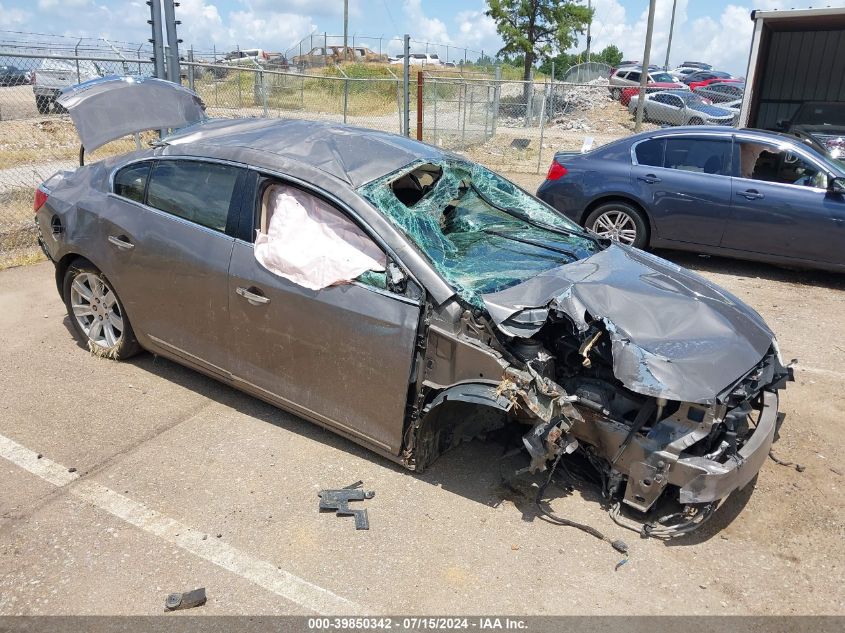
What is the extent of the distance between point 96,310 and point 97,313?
23mm

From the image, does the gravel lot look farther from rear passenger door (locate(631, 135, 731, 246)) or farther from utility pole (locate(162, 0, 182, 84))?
utility pole (locate(162, 0, 182, 84))

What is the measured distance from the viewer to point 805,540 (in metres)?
3.30

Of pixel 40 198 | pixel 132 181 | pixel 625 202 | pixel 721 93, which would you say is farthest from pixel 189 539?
pixel 721 93

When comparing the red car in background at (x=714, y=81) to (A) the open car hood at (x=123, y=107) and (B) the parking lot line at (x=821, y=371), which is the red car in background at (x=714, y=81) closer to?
(B) the parking lot line at (x=821, y=371)

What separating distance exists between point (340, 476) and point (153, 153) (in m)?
2.48

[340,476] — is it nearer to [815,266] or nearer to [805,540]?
[805,540]

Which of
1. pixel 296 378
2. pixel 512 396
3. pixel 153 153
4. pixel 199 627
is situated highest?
pixel 153 153

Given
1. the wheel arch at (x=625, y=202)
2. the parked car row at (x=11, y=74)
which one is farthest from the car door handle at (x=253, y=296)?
the parked car row at (x=11, y=74)

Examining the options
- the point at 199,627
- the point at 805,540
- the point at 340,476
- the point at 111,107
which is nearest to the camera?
the point at 199,627

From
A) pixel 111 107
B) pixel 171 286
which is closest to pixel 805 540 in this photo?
pixel 171 286

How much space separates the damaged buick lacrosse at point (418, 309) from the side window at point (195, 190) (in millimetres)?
13

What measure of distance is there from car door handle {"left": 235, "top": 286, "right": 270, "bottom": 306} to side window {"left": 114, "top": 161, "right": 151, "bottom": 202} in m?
1.19

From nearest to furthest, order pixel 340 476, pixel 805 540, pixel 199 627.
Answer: pixel 199 627, pixel 805 540, pixel 340 476

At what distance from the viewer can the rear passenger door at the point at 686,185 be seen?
735 cm
